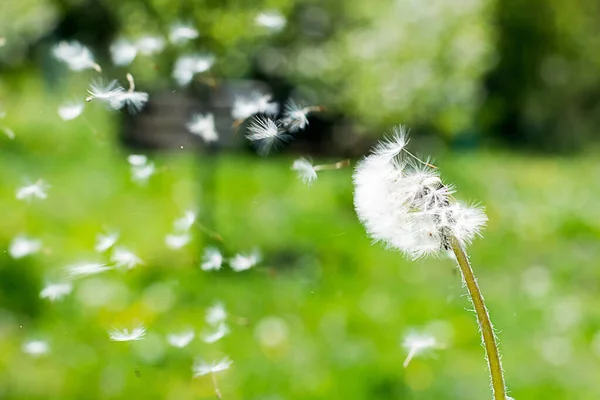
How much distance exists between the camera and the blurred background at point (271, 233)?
2242mm

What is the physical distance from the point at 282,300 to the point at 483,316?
2422mm

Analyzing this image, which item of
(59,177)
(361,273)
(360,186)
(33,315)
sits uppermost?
(360,186)

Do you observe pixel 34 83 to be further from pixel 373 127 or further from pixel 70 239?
pixel 70 239

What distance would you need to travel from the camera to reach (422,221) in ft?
1.96

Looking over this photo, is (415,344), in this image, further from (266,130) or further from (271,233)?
(271,233)

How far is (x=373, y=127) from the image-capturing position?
866 centimetres

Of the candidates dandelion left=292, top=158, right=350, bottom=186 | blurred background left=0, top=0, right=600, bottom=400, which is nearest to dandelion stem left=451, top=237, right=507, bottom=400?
→ dandelion left=292, top=158, right=350, bottom=186

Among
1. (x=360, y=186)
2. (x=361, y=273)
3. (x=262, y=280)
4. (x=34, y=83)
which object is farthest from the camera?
(x=34, y=83)

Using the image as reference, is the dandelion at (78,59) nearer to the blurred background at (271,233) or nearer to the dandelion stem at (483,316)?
the blurred background at (271,233)

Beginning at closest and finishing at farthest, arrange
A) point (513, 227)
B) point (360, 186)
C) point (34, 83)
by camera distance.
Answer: point (360, 186) < point (513, 227) < point (34, 83)

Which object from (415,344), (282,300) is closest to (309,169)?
Result: (415,344)

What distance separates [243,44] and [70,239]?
3.72 feet

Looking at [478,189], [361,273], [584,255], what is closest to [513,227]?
[584,255]

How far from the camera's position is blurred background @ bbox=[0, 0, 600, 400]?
88.3 inches
